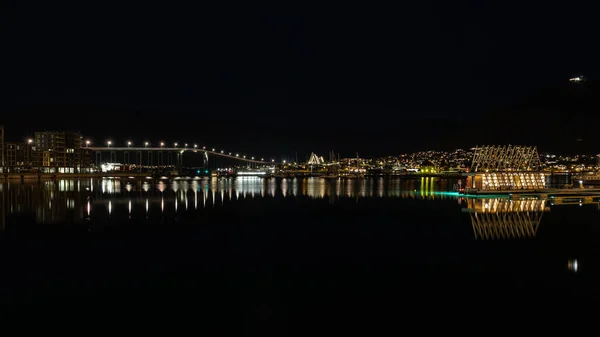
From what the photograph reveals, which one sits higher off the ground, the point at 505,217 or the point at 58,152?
the point at 58,152

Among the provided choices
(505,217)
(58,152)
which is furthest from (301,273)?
(58,152)

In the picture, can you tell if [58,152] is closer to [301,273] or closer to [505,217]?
[505,217]

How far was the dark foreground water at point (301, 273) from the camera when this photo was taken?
591 cm

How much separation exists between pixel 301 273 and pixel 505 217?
32.3ft

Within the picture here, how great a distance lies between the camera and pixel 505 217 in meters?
15.6

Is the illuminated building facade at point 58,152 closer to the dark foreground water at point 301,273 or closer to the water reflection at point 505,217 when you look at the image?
the dark foreground water at point 301,273

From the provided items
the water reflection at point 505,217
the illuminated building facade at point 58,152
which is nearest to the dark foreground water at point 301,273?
the water reflection at point 505,217

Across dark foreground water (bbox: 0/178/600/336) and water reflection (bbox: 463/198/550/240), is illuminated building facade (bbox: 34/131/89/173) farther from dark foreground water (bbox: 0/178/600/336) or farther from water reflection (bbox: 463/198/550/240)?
water reflection (bbox: 463/198/550/240)

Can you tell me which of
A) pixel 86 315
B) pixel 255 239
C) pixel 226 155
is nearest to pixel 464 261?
pixel 255 239

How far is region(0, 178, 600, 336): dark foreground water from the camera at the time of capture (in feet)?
19.4

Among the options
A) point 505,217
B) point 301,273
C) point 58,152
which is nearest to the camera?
point 301,273

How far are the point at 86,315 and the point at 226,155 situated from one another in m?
97.4

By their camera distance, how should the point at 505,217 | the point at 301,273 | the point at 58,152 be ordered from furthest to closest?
1. the point at 58,152
2. the point at 505,217
3. the point at 301,273

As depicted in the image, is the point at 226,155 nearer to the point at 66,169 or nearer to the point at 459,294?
the point at 66,169
